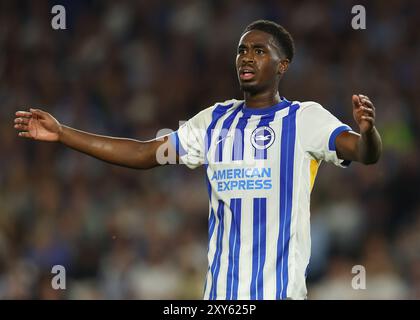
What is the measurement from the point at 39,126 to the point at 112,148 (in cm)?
38

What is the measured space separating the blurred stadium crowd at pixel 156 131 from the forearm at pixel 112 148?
2899mm

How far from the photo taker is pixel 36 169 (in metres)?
9.02

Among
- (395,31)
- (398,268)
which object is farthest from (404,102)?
(398,268)

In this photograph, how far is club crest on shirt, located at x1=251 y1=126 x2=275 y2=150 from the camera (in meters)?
4.29

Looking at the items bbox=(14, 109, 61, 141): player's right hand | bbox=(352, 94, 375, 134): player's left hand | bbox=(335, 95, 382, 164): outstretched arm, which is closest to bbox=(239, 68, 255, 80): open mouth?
bbox=(335, 95, 382, 164): outstretched arm

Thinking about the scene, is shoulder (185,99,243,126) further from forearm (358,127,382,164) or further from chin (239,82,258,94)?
forearm (358,127,382,164)

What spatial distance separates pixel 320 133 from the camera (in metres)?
4.23

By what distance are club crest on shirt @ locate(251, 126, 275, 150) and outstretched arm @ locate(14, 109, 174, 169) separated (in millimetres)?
555

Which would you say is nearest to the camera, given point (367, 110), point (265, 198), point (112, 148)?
point (367, 110)

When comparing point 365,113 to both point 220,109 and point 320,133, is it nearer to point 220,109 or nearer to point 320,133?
point 320,133

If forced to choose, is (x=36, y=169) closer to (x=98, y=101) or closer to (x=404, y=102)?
(x=98, y=101)

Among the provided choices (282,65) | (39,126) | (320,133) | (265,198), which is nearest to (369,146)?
(320,133)

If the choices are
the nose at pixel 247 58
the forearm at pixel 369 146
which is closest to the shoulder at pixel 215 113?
the nose at pixel 247 58
